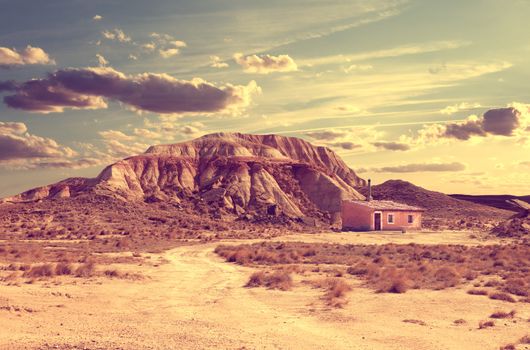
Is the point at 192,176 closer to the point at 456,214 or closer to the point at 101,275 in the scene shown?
the point at 456,214

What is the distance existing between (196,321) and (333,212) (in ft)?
271

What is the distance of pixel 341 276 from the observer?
83.0 ft

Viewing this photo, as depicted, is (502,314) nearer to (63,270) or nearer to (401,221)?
(63,270)

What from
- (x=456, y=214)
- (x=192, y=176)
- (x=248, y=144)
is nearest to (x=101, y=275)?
(x=192, y=176)

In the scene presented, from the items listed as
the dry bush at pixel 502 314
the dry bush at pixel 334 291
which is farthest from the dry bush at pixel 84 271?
the dry bush at pixel 502 314

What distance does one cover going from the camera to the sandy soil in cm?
1316

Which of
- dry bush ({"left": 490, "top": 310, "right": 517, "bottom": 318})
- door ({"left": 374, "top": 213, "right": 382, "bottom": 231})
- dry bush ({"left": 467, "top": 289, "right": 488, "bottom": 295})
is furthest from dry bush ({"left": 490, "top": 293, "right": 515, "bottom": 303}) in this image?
door ({"left": 374, "top": 213, "right": 382, "bottom": 231})

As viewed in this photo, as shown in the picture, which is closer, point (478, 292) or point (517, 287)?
point (478, 292)

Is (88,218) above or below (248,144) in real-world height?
below

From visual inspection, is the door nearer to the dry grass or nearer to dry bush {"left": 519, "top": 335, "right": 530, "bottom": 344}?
the dry grass

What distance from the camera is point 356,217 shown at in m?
65.8

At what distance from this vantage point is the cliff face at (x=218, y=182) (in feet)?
304

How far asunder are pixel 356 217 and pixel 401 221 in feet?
16.5

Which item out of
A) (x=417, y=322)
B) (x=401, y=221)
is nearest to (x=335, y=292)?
(x=417, y=322)
